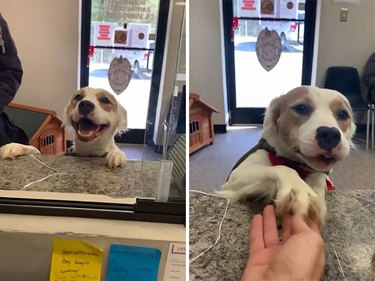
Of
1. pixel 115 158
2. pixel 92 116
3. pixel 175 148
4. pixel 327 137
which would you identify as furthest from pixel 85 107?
pixel 327 137

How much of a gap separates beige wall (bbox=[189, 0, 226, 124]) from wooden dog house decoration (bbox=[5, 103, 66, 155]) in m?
0.37

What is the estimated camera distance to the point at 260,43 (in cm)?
73

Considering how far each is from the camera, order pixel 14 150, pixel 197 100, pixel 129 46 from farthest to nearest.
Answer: pixel 129 46, pixel 14 150, pixel 197 100

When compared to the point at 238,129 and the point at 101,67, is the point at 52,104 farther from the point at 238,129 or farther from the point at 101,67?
the point at 238,129

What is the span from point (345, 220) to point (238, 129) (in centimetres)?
20

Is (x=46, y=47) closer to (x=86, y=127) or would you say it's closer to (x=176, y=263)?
(x=86, y=127)

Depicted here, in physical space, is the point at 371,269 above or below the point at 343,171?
below

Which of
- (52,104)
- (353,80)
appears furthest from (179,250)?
(52,104)

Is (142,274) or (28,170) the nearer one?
(142,274)

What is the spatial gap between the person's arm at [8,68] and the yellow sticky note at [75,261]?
0.39 meters

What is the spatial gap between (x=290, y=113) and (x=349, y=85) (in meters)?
0.09

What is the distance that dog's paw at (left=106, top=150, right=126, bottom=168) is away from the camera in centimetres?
94

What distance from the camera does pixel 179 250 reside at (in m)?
0.68

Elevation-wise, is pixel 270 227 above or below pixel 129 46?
below
